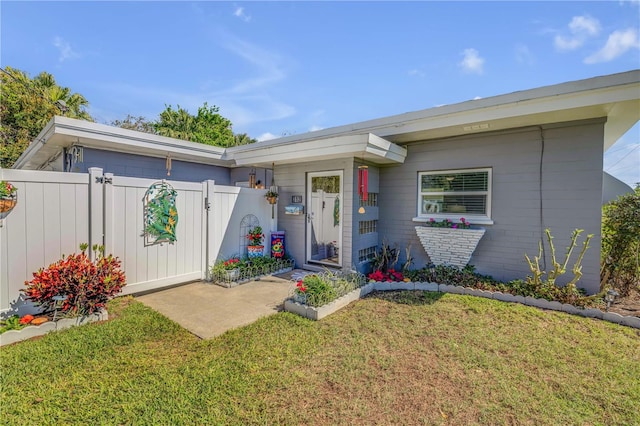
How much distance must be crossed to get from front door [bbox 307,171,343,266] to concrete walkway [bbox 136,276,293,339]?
157 centimetres

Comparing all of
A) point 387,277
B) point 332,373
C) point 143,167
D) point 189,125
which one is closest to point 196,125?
point 189,125

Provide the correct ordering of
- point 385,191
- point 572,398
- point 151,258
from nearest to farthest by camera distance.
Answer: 1. point 572,398
2. point 151,258
3. point 385,191

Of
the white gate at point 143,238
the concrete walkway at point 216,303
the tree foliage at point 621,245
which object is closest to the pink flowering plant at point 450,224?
the tree foliage at point 621,245

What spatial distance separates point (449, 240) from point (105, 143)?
25.7ft

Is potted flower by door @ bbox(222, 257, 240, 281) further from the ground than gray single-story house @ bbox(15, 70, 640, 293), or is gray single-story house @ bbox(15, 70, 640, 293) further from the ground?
gray single-story house @ bbox(15, 70, 640, 293)

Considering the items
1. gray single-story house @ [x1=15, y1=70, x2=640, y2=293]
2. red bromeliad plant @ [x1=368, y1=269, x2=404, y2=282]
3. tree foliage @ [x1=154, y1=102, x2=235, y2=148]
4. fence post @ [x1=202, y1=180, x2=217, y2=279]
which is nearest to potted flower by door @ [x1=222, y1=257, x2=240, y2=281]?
fence post @ [x1=202, y1=180, x2=217, y2=279]

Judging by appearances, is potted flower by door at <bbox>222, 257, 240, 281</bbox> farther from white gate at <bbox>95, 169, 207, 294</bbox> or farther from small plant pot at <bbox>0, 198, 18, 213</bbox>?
small plant pot at <bbox>0, 198, 18, 213</bbox>

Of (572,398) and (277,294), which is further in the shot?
(277,294)

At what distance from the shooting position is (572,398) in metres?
2.37

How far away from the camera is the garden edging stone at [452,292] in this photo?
3939 mm

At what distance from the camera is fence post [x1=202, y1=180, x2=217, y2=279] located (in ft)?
19.0

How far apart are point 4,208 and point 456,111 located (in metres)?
6.82

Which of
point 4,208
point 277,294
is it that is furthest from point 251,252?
point 4,208

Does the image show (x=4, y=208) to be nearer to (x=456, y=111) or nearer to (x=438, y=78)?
(x=456, y=111)
